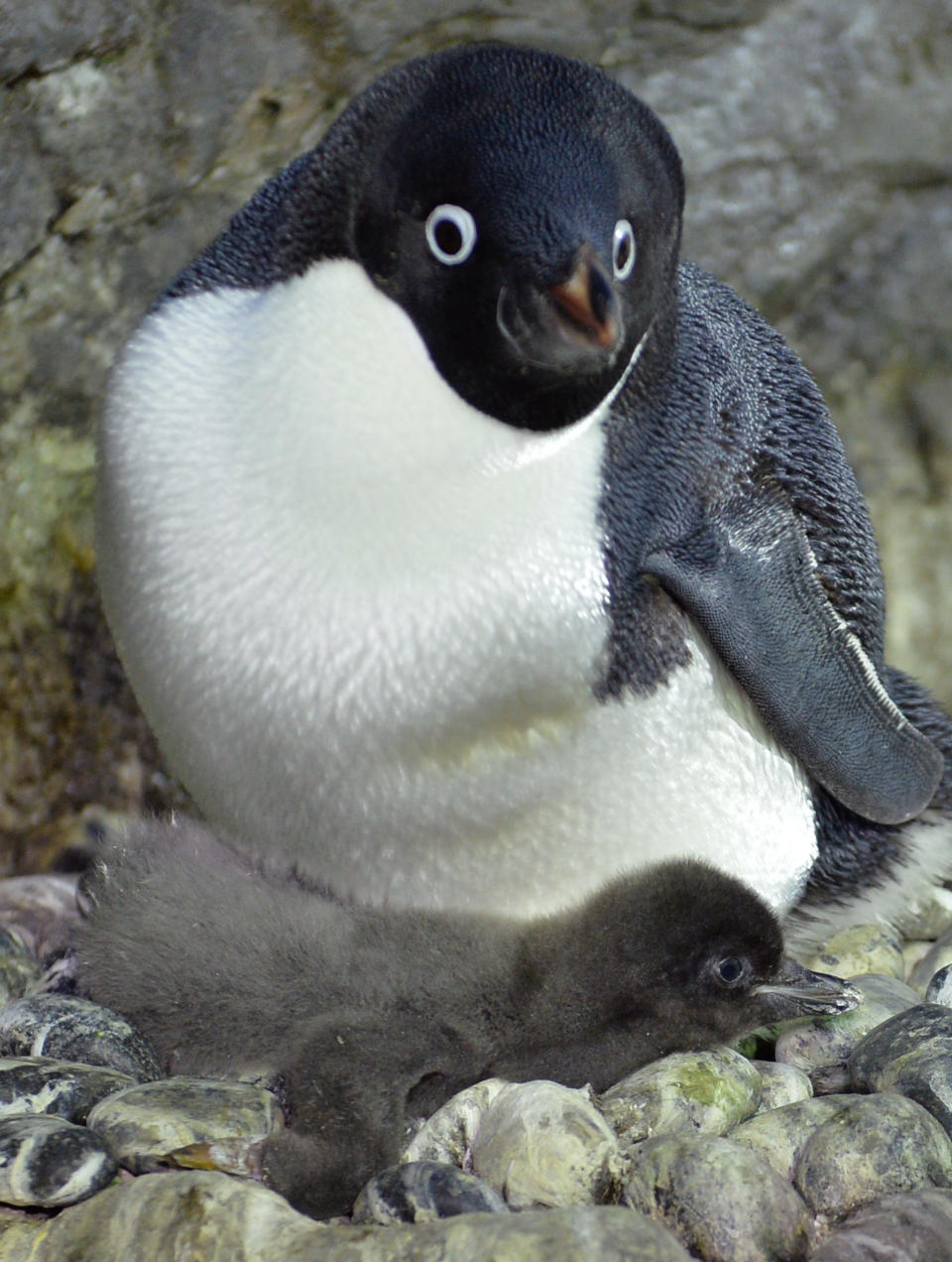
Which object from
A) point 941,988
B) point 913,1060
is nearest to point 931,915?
point 941,988

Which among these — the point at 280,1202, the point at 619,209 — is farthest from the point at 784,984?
the point at 619,209

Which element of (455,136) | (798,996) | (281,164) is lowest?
(798,996)

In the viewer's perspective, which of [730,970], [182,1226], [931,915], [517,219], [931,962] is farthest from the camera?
[931,915]

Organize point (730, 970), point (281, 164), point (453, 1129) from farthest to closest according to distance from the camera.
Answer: point (281, 164) < point (730, 970) < point (453, 1129)

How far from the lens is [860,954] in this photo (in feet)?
5.14

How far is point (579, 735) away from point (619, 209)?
16.9 inches

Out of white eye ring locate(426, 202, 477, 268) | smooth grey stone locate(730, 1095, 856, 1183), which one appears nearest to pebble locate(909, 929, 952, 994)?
smooth grey stone locate(730, 1095, 856, 1183)

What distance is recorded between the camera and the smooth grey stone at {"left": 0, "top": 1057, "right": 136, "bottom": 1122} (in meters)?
1.15

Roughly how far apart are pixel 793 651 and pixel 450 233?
1.61ft

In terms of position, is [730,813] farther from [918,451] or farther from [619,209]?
[918,451]

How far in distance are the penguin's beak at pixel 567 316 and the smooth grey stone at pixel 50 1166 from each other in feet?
2.08

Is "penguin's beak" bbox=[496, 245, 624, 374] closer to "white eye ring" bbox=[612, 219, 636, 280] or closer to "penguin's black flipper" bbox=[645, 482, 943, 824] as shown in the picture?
"white eye ring" bbox=[612, 219, 636, 280]

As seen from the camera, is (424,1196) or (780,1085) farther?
(780,1085)

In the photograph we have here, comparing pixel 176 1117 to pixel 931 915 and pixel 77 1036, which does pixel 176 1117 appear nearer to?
pixel 77 1036
